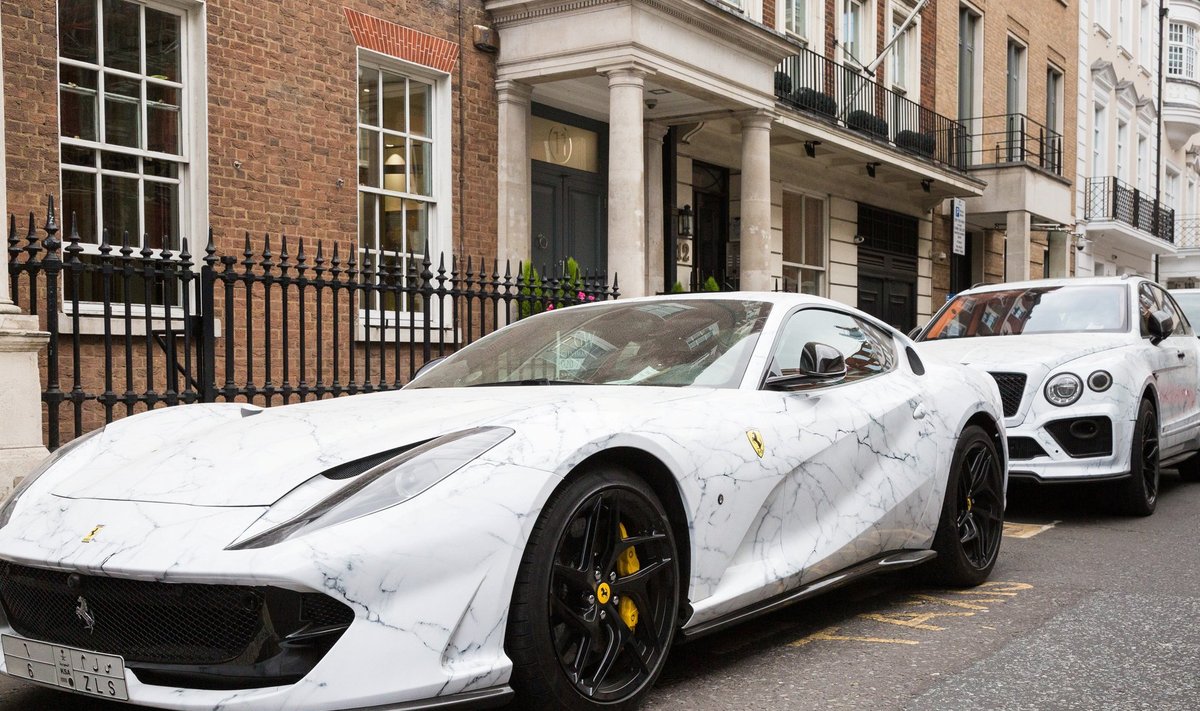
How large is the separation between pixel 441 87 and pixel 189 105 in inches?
123

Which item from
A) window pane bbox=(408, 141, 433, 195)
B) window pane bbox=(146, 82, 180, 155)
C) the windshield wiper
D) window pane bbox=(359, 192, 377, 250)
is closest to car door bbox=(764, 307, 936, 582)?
the windshield wiper

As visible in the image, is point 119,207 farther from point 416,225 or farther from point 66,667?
point 66,667

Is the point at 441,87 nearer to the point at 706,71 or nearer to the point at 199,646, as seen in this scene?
the point at 706,71

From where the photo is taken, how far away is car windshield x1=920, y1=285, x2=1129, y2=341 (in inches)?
344

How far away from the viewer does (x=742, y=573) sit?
3979 mm

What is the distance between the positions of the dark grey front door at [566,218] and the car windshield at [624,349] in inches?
336

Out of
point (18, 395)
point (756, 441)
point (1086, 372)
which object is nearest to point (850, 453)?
point (756, 441)

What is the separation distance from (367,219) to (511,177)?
75.6 inches

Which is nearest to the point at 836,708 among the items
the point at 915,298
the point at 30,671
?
the point at 30,671

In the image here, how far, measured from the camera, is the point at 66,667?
309cm

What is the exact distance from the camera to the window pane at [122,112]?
31.0 feet

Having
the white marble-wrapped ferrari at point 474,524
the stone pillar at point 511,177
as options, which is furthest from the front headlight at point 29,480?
the stone pillar at point 511,177

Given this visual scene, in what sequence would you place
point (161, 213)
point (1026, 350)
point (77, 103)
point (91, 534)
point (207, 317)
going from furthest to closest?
1. point (161, 213)
2. point (77, 103)
3. point (1026, 350)
4. point (207, 317)
5. point (91, 534)

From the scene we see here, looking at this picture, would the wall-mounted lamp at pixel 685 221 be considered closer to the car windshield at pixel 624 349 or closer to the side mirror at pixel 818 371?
the car windshield at pixel 624 349
